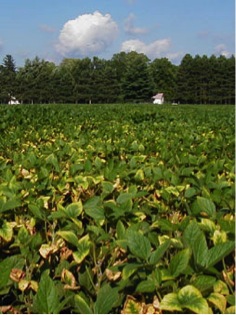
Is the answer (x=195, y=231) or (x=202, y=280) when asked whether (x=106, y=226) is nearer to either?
(x=195, y=231)

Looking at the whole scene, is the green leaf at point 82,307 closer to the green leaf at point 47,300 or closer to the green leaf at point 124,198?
the green leaf at point 47,300

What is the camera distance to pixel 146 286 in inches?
47.8

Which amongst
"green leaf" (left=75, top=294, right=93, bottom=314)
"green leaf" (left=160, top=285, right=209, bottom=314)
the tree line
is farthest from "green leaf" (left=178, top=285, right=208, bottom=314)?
the tree line

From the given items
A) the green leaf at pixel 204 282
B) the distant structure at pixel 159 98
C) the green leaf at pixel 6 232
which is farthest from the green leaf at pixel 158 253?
the distant structure at pixel 159 98

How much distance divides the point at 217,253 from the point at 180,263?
→ 106 millimetres

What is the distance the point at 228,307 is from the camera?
4.10ft

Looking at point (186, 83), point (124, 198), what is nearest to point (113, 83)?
point (186, 83)

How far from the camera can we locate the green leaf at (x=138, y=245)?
4.13ft

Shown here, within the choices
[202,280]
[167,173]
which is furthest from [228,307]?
[167,173]

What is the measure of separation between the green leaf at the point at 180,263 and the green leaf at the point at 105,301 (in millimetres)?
186

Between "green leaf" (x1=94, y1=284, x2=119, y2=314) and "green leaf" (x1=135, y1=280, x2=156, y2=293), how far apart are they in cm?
9

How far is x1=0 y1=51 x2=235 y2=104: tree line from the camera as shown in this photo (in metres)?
87.4

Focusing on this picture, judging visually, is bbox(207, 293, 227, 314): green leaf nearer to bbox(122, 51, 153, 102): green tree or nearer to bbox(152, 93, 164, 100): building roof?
bbox(122, 51, 153, 102): green tree

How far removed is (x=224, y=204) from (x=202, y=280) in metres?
0.71
